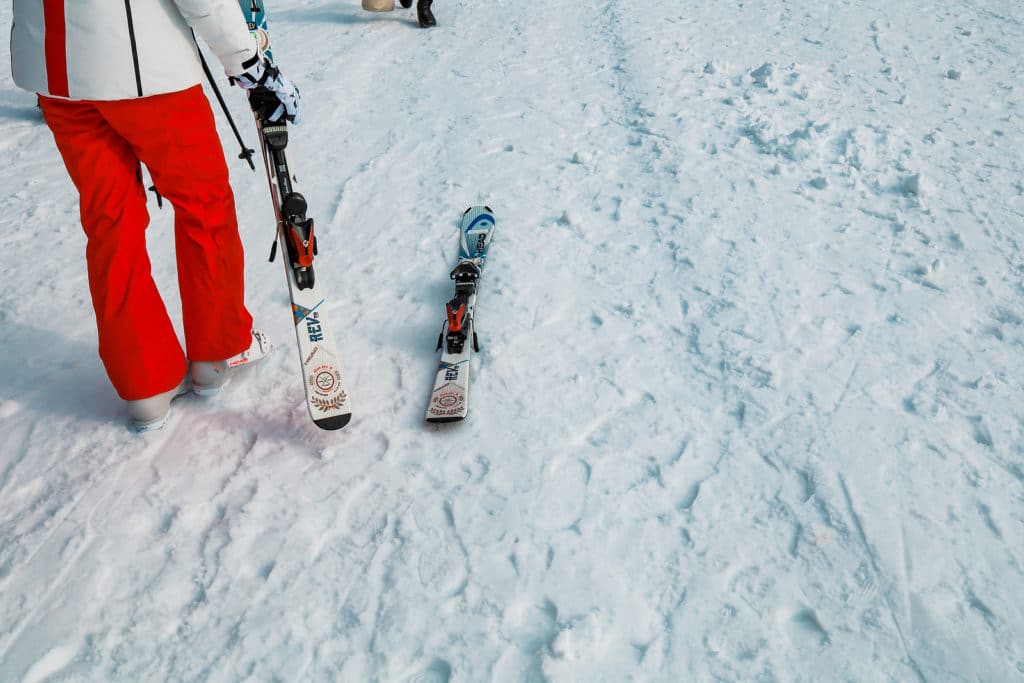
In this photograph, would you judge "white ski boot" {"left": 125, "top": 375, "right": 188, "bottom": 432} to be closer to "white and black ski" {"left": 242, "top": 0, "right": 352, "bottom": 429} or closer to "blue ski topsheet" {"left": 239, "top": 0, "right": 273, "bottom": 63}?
"white and black ski" {"left": 242, "top": 0, "right": 352, "bottom": 429}

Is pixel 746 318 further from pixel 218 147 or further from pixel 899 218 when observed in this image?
pixel 218 147

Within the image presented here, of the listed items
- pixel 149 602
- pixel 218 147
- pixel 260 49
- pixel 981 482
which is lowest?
pixel 149 602

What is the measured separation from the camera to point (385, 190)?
14.4ft

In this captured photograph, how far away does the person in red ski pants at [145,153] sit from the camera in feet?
6.97

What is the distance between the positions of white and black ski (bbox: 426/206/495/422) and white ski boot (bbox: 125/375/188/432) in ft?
3.41

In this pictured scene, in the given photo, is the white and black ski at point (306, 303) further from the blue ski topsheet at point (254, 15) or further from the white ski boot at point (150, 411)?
the white ski boot at point (150, 411)

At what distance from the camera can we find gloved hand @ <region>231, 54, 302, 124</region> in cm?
235

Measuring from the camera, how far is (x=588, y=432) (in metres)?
2.69

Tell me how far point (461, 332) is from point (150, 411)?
1280 millimetres

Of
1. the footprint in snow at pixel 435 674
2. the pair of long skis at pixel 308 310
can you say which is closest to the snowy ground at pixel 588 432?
the footprint in snow at pixel 435 674

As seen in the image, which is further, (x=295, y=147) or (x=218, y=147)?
(x=295, y=147)

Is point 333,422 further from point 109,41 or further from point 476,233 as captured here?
point 476,233

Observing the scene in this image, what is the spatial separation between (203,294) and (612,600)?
1839 millimetres

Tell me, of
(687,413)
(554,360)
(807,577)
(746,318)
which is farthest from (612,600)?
(746,318)
